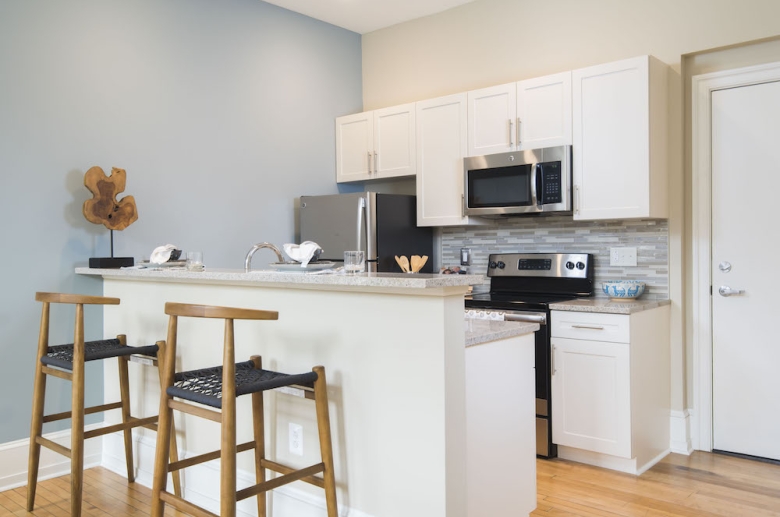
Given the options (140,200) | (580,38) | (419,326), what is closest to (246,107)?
(140,200)

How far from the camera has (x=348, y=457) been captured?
2.29 meters

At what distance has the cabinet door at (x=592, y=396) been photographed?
3254 millimetres

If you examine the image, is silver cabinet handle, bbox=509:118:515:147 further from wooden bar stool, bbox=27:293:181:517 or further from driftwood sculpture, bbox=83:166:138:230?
wooden bar stool, bbox=27:293:181:517

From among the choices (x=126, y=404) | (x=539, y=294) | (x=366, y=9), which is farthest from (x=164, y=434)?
(x=366, y=9)

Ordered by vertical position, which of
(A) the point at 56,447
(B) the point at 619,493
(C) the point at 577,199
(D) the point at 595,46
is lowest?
(B) the point at 619,493

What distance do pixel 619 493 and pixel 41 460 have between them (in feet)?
9.44

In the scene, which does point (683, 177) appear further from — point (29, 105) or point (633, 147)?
point (29, 105)

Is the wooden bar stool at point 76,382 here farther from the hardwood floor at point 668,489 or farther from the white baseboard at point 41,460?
the hardwood floor at point 668,489

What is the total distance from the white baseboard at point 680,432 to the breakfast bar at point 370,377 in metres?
1.47

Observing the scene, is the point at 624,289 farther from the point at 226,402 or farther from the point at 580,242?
the point at 226,402

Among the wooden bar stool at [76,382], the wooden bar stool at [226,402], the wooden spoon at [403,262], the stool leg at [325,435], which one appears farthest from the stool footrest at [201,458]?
the wooden spoon at [403,262]

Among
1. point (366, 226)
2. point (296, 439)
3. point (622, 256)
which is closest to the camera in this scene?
point (296, 439)

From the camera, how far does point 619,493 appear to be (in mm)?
3008

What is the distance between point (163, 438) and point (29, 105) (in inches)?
80.9
